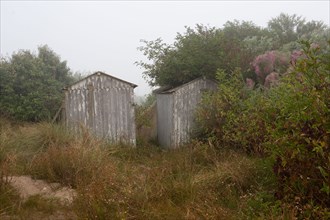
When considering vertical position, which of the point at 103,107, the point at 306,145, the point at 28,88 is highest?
the point at 28,88

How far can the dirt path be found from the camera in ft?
15.9

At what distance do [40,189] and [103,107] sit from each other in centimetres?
403

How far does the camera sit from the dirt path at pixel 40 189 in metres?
4.85

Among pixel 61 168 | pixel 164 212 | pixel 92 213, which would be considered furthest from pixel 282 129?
pixel 61 168

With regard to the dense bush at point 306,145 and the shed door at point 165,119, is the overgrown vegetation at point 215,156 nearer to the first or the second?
the dense bush at point 306,145

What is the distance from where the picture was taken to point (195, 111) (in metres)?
9.29

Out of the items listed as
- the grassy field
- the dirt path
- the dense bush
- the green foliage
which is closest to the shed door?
the grassy field

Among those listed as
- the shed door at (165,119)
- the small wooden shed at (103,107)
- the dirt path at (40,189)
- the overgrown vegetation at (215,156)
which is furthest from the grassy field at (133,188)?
the shed door at (165,119)

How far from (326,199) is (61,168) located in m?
4.10

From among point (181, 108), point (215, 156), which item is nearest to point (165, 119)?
point (181, 108)

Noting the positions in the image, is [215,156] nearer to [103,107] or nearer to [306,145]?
[306,145]

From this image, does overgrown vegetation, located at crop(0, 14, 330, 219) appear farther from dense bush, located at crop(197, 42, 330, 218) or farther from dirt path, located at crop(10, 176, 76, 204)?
dirt path, located at crop(10, 176, 76, 204)

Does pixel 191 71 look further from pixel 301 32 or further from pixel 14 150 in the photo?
pixel 301 32

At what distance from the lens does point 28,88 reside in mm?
11898
